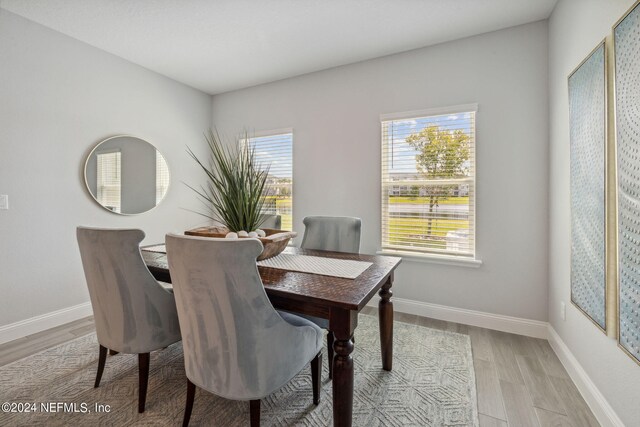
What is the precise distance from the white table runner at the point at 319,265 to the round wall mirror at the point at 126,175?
2.14 meters

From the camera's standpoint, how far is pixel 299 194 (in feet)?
11.3

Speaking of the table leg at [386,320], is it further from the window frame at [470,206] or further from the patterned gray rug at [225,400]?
the window frame at [470,206]

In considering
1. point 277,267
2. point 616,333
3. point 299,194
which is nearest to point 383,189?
point 299,194

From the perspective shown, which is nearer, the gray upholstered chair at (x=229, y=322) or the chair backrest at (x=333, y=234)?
the gray upholstered chair at (x=229, y=322)

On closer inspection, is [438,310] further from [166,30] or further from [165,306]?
[166,30]

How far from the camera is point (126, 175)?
3096mm

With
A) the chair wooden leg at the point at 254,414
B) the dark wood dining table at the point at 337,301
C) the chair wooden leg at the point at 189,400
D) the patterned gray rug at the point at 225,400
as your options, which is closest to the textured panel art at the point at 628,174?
the patterned gray rug at the point at 225,400

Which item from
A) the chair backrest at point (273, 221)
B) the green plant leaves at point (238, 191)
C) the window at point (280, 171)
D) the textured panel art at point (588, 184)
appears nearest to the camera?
the textured panel art at point (588, 184)

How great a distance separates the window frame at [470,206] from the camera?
2.59 meters

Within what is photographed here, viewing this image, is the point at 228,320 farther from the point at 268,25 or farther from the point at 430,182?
the point at 268,25

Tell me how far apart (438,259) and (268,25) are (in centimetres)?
254

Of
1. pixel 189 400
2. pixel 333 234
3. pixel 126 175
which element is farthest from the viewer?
pixel 126 175

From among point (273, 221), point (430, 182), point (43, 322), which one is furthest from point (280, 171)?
point (43, 322)

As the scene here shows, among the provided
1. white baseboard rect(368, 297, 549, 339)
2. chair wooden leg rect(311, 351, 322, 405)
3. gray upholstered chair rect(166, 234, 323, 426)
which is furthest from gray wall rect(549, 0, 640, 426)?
gray upholstered chair rect(166, 234, 323, 426)
